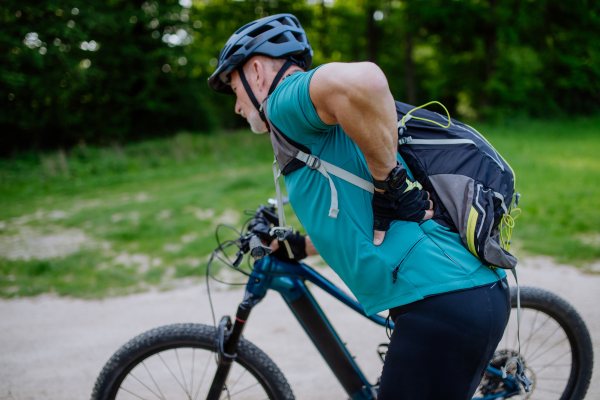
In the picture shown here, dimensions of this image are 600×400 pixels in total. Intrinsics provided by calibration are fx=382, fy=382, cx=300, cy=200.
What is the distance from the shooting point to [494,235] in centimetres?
136

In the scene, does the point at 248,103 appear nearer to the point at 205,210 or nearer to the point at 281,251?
the point at 281,251

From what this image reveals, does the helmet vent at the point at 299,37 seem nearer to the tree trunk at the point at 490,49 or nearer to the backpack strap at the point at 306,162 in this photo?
the backpack strap at the point at 306,162

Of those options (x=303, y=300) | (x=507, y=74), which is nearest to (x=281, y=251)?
(x=303, y=300)

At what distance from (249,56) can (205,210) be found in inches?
228

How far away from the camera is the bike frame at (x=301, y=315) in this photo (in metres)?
1.71

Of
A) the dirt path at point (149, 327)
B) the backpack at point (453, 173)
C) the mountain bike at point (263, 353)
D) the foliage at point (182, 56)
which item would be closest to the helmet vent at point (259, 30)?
the backpack at point (453, 173)

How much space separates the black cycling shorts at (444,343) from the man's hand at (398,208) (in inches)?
10.9

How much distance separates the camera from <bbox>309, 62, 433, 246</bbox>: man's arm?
1.06 m

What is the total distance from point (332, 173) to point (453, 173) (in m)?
0.42

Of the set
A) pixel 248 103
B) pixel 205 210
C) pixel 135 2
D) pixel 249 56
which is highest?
pixel 135 2

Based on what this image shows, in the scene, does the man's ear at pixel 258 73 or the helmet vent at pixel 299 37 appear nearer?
the man's ear at pixel 258 73

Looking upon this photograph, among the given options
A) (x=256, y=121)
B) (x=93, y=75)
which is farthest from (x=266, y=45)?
(x=93, y=75)

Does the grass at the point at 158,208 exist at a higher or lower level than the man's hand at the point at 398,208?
lower

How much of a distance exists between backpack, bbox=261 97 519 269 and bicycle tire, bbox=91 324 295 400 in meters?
0.85
